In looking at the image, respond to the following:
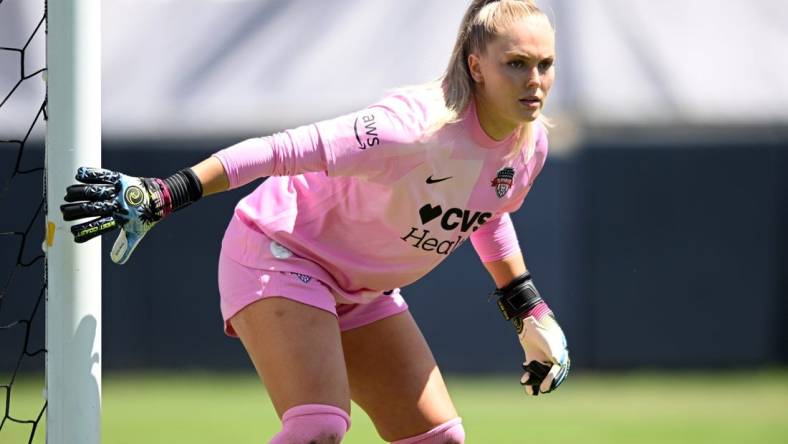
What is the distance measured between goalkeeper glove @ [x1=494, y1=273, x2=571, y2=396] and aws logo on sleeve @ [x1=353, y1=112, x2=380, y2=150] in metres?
1.07

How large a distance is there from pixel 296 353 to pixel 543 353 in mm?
1060

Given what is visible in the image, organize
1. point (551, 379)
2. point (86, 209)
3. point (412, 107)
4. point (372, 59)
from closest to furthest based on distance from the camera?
1. point (86, 209)
2. point (412, 107)
3. point (551, 379)
4. point (372, 59)

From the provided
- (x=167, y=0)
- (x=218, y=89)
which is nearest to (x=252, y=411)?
(x=218, y=89)

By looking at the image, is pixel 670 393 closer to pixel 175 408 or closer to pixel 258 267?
pixel 175 408

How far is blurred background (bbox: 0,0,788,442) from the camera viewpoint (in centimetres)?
1034

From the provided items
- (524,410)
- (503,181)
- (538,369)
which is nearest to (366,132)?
(503,181)

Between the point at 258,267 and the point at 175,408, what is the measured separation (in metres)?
5.07

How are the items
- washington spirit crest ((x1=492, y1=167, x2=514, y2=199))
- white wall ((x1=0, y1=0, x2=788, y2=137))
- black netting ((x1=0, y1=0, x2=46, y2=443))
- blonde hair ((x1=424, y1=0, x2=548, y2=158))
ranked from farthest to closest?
white wall ((x1=0, y1=0, x2=788, y2=137)) → black netting ((x1=0, y1=0, x2=46, y2=443)) → washington spirit crest ((x1=492, y1=167, x2=514, y2=199)) → blonde hair ((x1=424, y1=0, x2=548, y2=158))

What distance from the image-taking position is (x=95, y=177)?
3.37 m

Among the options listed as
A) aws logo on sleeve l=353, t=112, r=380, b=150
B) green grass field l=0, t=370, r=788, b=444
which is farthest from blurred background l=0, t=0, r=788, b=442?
aws logo on sleeve l=353, t=112, r=380, b=150

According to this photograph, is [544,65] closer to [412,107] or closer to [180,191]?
[412,107]

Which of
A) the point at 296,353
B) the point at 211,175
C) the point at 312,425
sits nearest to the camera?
the point at 211,175

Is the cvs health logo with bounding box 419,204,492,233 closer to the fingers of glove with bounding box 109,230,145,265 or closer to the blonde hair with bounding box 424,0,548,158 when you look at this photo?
the blonde hair with bounding box 424,0,548,158

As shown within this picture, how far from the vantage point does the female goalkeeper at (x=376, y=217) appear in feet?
12.4
